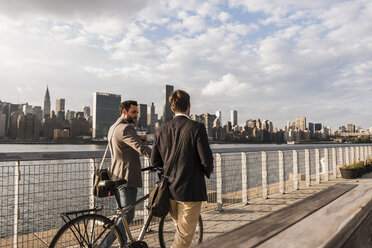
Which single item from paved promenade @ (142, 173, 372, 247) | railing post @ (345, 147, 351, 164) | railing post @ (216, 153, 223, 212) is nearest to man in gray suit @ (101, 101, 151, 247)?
paved promenade @ (142, 173, 372, 247)

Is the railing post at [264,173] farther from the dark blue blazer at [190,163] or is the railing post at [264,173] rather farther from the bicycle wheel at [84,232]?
the bicycle wheel at [84,232]

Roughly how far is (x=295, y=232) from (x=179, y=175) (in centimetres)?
142

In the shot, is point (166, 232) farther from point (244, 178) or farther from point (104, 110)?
point (104, 110)

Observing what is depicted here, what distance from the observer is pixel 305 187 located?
32.0 feet

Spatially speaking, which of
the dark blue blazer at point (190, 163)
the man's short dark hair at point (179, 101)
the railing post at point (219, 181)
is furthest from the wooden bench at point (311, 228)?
the railing post at point (219, 181)

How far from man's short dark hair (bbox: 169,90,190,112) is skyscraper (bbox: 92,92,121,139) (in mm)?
68236

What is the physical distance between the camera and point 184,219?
9.20 ft

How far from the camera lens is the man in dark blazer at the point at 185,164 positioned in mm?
2678

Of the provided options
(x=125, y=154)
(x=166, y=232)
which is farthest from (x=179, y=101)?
(x=166, y=232)

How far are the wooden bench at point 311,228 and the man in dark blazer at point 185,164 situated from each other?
2.96 feet

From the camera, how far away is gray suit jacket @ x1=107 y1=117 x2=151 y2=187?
3232 millimetres

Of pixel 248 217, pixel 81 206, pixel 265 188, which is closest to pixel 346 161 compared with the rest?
pixel 265 188

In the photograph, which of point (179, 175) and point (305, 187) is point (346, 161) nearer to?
point (305, 187)

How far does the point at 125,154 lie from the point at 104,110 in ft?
283
